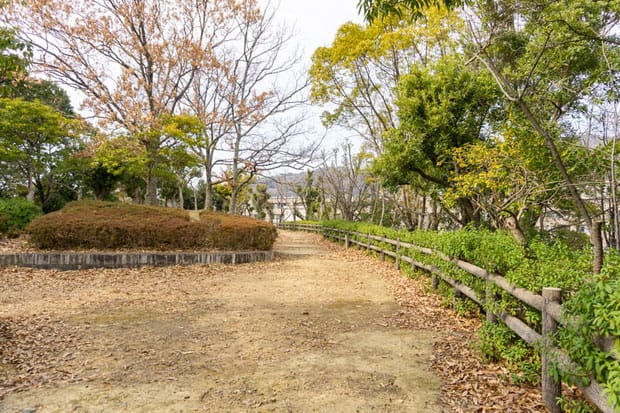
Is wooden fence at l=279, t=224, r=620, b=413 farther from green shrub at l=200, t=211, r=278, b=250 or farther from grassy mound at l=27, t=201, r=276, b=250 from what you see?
grassy mound at l=27, t=201, r=276, b=250

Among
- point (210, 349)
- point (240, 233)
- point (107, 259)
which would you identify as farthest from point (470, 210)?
point (107, 259)

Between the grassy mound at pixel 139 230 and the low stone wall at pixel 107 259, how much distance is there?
66 cm

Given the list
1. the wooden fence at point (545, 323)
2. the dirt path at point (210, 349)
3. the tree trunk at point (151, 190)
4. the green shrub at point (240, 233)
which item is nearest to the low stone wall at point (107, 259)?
the green shrub at point (240, 233)

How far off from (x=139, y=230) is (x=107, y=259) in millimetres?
1268

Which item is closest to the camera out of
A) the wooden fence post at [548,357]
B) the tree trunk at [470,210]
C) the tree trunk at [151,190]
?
the wooden fence post at [548,357]

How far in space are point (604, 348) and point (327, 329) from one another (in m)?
3.48

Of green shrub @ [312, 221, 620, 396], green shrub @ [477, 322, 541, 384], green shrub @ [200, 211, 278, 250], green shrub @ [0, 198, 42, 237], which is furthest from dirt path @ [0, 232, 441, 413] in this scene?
green shrub @ [0, 198, 42, 237]

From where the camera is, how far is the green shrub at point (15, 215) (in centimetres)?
1234

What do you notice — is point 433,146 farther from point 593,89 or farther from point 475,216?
point 593,89

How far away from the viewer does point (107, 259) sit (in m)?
9.88

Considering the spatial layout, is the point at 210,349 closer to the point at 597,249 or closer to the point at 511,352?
the point at 511,352

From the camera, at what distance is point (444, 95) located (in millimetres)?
9648

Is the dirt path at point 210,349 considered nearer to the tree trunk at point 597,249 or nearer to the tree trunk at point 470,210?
the tree trunk at point 597,249

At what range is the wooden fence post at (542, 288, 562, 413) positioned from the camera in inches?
116
